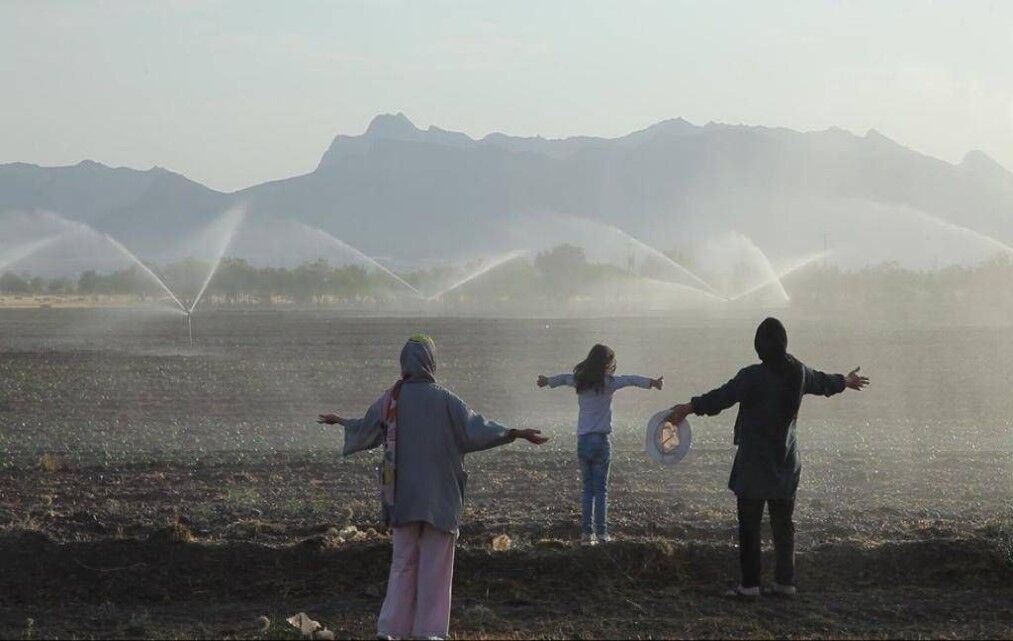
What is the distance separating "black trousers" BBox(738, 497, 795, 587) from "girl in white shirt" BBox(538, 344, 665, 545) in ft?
5.92

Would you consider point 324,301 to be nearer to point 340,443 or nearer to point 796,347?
point 796,347

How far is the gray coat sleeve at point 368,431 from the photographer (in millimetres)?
8336

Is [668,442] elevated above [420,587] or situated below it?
above

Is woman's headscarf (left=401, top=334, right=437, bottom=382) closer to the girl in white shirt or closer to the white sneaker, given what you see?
the girl in white shirt

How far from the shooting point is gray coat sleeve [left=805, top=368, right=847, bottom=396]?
9.78 meters

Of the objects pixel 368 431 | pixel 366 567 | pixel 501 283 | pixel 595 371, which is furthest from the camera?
pixel 501 283

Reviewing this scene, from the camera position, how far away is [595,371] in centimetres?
1129

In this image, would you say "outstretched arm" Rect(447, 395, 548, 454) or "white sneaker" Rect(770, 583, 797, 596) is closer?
"outstretched arm" Rect(447, 395, 548, 454)

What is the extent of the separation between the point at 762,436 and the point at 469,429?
2.53 m

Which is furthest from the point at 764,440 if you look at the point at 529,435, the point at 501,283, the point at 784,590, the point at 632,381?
the point at 501,283

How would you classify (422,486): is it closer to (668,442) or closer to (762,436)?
(762,436)

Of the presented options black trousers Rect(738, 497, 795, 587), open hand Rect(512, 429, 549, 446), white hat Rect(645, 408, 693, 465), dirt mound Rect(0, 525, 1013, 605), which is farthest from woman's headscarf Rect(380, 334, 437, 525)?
white hat Rect(645, 408, 693, 465)

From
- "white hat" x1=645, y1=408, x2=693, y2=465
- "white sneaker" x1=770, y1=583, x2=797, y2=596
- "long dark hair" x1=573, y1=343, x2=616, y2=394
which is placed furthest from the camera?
"long dark hair" x1=573, y1=343, x2=616, y2=394

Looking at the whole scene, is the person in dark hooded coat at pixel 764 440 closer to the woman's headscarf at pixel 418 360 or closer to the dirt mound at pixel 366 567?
the dirt mound at pixel 366 567
